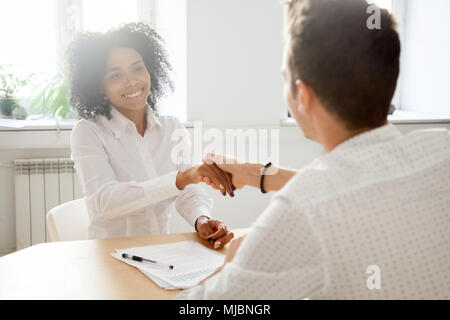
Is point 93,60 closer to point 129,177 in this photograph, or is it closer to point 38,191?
point 129,177

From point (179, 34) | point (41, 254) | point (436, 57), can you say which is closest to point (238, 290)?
point (41, 254)

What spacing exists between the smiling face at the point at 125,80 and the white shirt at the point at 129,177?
0.07m

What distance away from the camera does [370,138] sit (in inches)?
30.1

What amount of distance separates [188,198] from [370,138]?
52.1 inches

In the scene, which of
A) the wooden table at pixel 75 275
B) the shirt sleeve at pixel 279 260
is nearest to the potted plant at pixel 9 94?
the wooden table at pixel 75 275

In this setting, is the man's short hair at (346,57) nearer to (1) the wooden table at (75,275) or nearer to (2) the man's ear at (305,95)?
(2) the man's ear at (305,95)

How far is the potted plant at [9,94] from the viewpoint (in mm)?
3009

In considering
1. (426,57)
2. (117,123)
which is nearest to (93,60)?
(117,123)

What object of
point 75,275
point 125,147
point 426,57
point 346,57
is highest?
point 426,57

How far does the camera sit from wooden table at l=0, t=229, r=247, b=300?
43.9 inches

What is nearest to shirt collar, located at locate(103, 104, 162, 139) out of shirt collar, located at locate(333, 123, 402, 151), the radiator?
the radiator

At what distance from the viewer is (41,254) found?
4.48 feet

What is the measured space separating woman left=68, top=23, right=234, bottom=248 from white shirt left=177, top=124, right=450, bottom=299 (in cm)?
103

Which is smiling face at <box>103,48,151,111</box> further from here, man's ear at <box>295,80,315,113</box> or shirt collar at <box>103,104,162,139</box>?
man's ear at <box>295,80,315,113</box>
